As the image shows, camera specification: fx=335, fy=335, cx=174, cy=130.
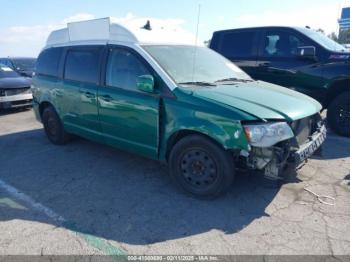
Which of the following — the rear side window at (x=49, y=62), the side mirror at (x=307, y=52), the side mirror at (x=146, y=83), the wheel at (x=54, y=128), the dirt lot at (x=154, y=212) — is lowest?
the dirt lot at (x=154, y=212)

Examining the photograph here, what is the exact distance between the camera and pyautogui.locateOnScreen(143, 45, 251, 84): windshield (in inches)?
165

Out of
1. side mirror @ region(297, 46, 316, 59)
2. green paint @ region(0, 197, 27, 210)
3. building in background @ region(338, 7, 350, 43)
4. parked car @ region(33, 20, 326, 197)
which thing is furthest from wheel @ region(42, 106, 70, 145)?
building in background @ region(338, 7, 350, 43)

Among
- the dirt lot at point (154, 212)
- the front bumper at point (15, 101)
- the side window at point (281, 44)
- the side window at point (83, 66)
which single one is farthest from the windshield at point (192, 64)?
the front bumper at point (15, 101)

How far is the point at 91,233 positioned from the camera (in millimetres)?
3309

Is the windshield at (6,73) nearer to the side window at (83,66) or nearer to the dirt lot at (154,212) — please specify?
the side window at (83,66)

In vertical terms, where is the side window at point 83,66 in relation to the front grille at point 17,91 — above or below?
above

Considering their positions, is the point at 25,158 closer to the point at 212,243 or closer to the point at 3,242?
the point at 3,242

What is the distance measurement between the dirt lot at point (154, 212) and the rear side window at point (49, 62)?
1.71 meters

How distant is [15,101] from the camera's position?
969cm

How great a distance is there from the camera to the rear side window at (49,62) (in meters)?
5.83

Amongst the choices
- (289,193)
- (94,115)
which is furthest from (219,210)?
(94,115)

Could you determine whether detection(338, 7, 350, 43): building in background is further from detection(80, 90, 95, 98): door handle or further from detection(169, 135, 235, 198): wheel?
detection(169, 135, 235, 198): wheel

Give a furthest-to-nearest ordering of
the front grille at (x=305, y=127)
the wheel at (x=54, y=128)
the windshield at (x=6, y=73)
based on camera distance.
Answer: the windshield at (x=6, y=73)
the wheel at (x=54, y=128)
the front grille at (x=305, y=127)

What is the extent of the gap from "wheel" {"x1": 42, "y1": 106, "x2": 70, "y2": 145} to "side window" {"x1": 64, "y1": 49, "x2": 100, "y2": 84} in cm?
88
